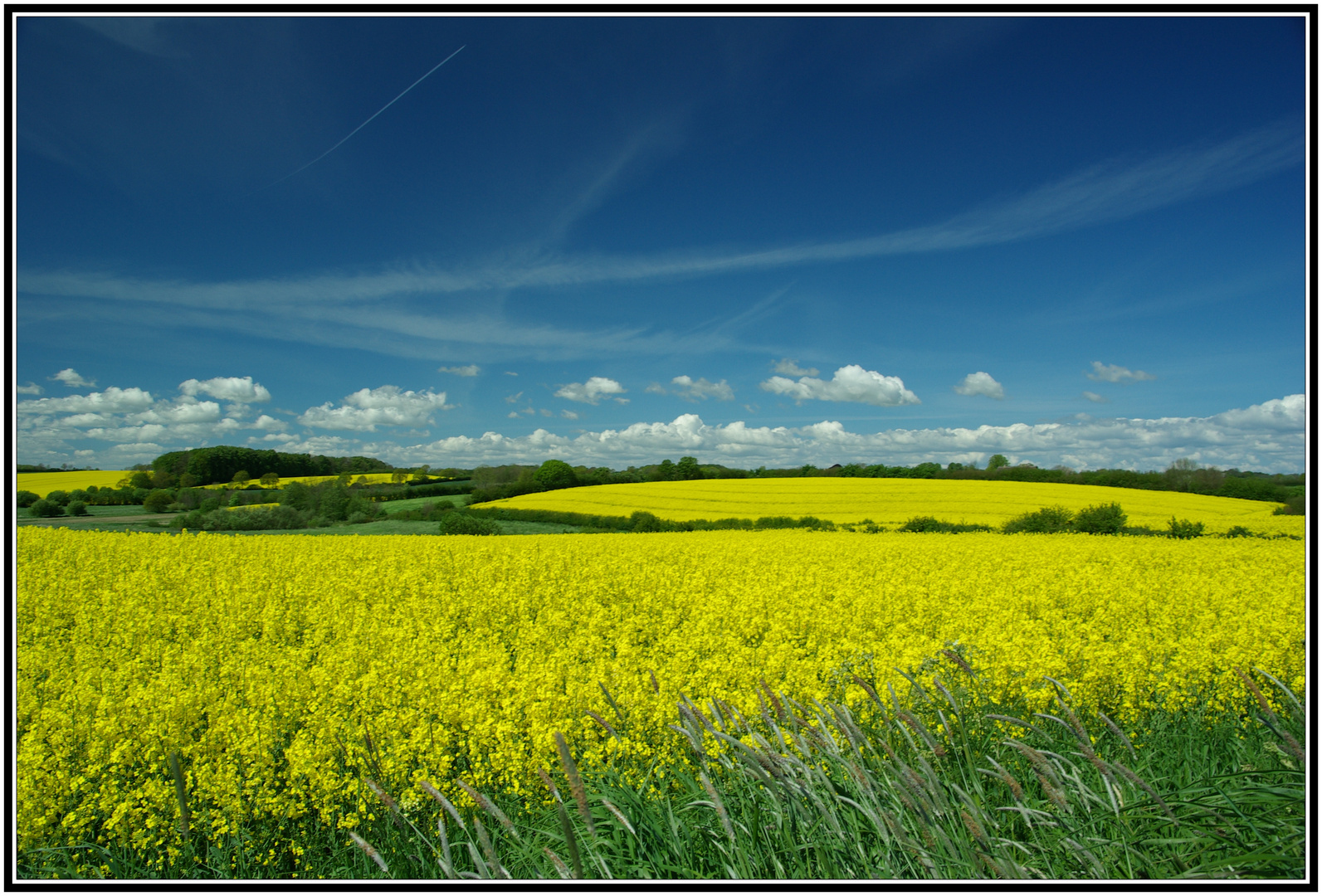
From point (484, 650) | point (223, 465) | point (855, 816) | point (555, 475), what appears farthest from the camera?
point (555, 475)

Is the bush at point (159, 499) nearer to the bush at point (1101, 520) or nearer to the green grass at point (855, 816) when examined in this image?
the green grass at point (855, 816)

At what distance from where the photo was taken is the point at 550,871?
235cm

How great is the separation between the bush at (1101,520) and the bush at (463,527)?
20.2m

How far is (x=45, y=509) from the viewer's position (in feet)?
67.7

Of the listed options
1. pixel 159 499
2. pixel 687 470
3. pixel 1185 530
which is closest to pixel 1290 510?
pixel 1185 530

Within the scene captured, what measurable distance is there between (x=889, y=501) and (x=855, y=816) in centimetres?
2717

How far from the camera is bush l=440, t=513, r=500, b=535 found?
21.0m

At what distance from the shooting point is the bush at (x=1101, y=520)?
787 inches

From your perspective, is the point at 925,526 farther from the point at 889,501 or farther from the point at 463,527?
the point at 463,527

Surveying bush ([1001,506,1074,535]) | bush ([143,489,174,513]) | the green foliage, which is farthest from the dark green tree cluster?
bush ([1001,506,1074,535])

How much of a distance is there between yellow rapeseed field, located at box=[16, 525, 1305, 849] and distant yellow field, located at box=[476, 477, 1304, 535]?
11982 mm

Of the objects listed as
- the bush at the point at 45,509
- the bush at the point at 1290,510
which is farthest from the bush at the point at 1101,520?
the bush at the point at 45,509
